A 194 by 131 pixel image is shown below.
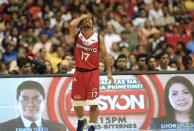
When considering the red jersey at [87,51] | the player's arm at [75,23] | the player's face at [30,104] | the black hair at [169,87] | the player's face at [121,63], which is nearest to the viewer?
the player's arm at [75,23]

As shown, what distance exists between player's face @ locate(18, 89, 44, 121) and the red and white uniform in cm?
138

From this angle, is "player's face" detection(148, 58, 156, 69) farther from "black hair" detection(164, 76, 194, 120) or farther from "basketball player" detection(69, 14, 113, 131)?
"basketball player" detection(69, 14, 113, 131)

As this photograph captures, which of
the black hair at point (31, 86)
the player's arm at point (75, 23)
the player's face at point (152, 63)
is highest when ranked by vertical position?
the player's arm at point (75, 23)

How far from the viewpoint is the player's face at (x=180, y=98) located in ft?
39.6

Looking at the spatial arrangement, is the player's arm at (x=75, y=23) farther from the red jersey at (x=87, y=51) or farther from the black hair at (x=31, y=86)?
the black hair at (x=31, y=86)

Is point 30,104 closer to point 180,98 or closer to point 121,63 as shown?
point 121,63

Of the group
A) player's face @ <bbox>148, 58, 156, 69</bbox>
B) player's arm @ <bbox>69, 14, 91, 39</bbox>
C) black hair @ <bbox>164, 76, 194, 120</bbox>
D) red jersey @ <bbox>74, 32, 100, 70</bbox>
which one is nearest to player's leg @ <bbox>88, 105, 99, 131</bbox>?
red jersey @ <bbox>74, 32, 100, 70</bbox>

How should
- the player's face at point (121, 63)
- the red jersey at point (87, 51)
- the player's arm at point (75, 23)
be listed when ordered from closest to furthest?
1. the player's arm at point (75, 23)
2. the red jersey at point (87, 51)
3. the player's face at point (121, 63)

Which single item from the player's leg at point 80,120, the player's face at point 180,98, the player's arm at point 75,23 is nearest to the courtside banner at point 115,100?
the player's face at point 180,98

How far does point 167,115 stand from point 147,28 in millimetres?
6230

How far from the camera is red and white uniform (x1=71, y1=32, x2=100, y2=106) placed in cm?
1045

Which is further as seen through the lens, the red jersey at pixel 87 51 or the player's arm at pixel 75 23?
the red jersey at pixel 87 51

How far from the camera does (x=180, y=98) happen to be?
12.1 m

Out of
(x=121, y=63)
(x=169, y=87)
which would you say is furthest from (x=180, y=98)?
(x=121, y=63)
